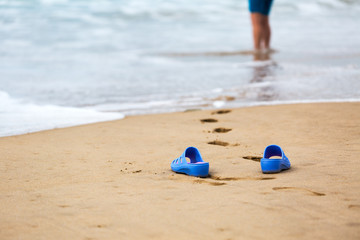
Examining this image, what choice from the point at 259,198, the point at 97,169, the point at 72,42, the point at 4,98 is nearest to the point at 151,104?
the point at 4,98

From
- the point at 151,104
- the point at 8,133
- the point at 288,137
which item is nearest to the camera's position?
the point at 288,137

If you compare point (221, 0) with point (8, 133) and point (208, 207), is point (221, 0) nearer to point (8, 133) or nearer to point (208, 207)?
point (8, 133)

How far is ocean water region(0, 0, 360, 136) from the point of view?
5930mm

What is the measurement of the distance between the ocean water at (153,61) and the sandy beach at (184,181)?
0.85 m

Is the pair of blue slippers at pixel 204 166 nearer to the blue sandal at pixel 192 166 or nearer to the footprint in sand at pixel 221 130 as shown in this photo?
the blue sandal at pixel 192 166

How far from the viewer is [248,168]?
3.35m

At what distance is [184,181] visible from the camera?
312cm

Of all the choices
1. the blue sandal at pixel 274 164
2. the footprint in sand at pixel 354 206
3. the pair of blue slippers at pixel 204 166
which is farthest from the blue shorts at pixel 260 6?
the footprint in sand at pixel 354 206

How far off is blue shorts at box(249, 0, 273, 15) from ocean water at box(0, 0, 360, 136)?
909 millimetres

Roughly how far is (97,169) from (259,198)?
1.23 metres

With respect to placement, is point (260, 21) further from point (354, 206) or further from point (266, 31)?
point (354, 206)

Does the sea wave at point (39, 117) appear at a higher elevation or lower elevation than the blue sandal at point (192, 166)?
higher

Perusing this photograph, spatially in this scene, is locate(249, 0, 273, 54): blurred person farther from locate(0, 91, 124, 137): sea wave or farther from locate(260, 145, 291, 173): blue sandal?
locate(260, 145, 291, 173): blue sandal

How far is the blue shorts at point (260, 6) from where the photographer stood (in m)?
9.02
